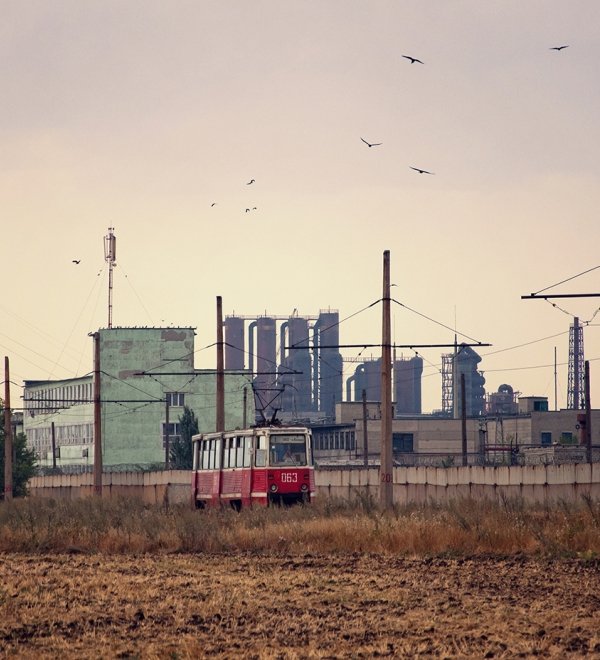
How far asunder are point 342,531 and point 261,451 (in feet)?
44.6

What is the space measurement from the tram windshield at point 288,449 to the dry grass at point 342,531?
6881 mm

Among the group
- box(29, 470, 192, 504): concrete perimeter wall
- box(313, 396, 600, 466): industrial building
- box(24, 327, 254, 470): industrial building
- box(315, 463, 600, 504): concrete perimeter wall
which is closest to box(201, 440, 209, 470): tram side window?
box(315, 463, 600, 504): concrete perimeter wall

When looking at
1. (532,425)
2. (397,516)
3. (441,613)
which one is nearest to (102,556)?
(397,516)

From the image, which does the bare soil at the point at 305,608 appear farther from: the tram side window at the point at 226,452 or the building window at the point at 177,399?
the building window at the point at 177,399

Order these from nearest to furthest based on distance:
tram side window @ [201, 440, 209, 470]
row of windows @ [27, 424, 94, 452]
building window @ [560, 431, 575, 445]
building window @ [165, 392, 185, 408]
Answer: tram side window @ [201, 440, 209, 470]
building window @ [560, 431, 575, 445]
building window @ [165, 392, 185, 408]
row of windows @ [27, 424, 94, 452]

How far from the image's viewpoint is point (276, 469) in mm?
41219

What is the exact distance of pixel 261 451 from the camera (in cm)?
4144

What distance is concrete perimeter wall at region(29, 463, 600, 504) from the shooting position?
→ 140 feet

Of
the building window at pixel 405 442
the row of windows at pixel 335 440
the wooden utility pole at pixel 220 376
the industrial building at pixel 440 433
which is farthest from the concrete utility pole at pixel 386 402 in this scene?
the building window at pixel 405 442

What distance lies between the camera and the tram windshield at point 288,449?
41.5m

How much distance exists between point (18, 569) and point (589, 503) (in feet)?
36.4

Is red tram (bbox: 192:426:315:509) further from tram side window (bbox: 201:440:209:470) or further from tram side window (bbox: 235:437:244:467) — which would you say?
tram side window (bbox: 201:440:209:470)

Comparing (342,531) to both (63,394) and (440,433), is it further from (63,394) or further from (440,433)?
(63,394)

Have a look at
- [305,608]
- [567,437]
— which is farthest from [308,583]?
[567,437]
